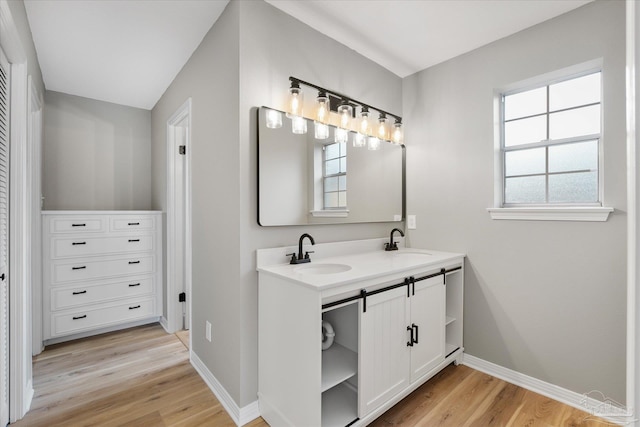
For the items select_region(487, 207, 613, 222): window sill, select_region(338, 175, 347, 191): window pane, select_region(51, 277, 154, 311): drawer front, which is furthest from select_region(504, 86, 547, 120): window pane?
select_region(51, 277, 154, 311): drawer front

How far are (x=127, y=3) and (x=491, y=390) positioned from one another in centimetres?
341

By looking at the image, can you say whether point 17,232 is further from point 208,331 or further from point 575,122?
point 575,122

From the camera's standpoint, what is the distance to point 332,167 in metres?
2.21

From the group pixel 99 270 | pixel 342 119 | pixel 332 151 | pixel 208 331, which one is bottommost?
pixel 208 331

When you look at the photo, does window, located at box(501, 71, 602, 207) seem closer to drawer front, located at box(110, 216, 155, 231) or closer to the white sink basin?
the white sink basin

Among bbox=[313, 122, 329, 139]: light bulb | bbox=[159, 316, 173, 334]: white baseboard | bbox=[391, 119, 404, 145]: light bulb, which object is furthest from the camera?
bbox=[159, 316, 173, 334]: white baseboard

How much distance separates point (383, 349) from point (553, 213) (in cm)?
140

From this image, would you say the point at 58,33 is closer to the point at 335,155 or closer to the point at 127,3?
the point at 127,3

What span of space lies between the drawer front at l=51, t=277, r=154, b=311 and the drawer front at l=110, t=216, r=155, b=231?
0.54 m

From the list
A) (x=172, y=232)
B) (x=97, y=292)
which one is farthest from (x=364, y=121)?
(x=97, y=292)

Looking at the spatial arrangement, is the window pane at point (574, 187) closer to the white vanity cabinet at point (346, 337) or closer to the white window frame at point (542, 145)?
the white window frame at point (542, 145)

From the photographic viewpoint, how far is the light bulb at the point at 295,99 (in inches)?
77.2

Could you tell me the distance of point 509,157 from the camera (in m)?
2.33

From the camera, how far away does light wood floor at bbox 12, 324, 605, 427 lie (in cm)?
179
